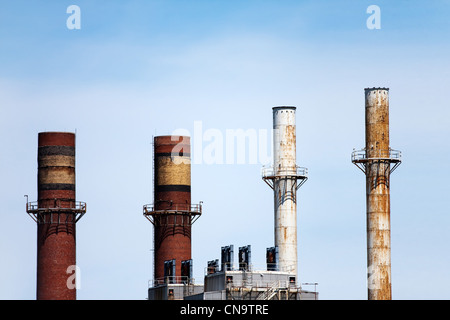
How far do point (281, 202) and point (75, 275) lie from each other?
69.4 feet

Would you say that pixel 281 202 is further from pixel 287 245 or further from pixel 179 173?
pixel 179 173

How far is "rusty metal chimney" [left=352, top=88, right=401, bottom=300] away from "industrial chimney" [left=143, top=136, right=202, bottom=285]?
73.9ft

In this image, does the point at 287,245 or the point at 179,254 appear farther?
the point at 179,254

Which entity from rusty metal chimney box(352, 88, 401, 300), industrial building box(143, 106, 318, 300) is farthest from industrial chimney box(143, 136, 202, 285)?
rusty metal chimney box(352, 88, 401, 300)

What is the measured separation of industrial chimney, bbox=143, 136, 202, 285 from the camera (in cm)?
14050

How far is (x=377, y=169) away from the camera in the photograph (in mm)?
124062

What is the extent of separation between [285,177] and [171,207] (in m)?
16.8

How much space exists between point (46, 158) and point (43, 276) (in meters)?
11.1

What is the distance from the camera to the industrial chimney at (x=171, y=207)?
140 metres

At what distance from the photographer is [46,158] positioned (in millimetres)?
136375
